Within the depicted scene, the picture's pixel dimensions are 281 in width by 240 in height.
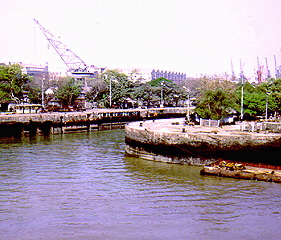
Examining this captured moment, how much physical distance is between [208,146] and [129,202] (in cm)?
1127

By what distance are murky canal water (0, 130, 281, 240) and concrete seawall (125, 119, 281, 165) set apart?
1.49 meters

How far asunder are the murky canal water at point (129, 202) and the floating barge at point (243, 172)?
1.66 ft

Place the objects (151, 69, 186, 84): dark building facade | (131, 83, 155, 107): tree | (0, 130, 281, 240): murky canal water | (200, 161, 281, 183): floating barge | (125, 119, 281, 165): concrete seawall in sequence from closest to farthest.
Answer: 1. (0, 130, 281, 240): murky canal water
2. (200, 161, 281, 183): floating barge
3. (125, 119, 281, 165): concrete seawall
4. (131, 83, 155, 107): tree
5. (151, 69, 186, 84): dark building facade

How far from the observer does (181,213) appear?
17891mm

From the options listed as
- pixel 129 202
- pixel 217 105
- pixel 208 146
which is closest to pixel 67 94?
pixel 217 105

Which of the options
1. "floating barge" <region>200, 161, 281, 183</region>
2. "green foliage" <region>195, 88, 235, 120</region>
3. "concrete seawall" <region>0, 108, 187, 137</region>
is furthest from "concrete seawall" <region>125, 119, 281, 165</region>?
"concrete seawall" <region>0, 108, 187, 137</region>

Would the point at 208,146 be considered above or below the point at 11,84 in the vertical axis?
below

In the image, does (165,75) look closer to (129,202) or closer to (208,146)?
(208,146)

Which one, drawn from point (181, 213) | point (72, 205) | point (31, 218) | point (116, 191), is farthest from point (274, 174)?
point (31, 218)

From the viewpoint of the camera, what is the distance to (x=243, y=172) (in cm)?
2362

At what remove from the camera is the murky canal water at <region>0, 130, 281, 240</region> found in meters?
15.8

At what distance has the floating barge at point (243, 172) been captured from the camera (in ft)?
74.8

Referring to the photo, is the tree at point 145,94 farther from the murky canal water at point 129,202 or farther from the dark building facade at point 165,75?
the dark building facade at point 165,75

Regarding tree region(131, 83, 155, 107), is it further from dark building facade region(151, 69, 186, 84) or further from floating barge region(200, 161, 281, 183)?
dark building facade region(151, 69, 186, 84)
